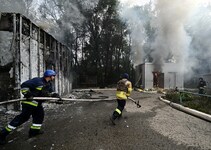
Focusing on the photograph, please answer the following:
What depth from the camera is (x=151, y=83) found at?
25.9m

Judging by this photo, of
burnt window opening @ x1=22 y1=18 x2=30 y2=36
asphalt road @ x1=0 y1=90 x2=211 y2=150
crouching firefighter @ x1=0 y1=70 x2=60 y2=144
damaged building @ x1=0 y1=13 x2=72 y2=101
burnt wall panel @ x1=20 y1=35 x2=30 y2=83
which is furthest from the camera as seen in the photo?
burnt window opening @ x1=22 y1=18 x2=30 y2=36

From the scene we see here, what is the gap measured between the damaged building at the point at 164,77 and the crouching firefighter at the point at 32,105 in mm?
20652

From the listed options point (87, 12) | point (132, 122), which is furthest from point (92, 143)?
point (87, 12)

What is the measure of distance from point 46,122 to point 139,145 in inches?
148

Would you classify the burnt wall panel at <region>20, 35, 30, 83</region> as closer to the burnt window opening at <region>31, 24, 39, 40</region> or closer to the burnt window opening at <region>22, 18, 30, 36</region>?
the burnt window opening at <region>22, 18, 30, 36</region>

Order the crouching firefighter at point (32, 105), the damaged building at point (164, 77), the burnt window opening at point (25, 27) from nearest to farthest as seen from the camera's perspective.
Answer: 1. the crouching firefighter at point (32, 105)
2. the burnt window opening at point (25, 27)
3. the damaged building at point (164, 77)

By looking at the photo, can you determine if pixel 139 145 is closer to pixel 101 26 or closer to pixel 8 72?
pixel 8 72

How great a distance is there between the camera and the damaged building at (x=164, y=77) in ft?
A: 84.9

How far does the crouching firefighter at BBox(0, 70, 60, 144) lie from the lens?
17.7ft

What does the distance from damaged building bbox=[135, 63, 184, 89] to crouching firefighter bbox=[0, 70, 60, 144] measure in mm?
20652

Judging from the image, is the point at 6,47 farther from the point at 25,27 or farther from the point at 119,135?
the point at 119,135

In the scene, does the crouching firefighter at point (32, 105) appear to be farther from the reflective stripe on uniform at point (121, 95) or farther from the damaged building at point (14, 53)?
the damaged building at point (14, 53)

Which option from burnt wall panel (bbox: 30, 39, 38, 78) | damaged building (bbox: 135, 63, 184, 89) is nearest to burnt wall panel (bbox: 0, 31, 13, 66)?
burnt wall panel (bbox: 30, 39, 38, 78)

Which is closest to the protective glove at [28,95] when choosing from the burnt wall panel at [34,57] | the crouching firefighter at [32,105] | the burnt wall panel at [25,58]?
the crouching firefighter at [32,105]
